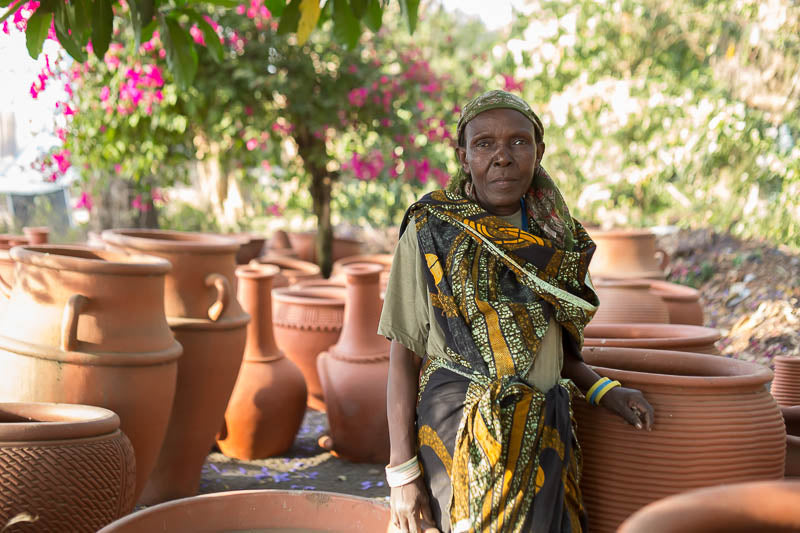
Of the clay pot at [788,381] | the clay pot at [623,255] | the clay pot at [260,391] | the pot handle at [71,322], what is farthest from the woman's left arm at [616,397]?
the clay pot at [623,255]

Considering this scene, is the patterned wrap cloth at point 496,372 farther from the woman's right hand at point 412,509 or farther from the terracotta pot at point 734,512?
the terracotta pot at point 734,512

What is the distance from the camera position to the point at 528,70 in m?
8.41

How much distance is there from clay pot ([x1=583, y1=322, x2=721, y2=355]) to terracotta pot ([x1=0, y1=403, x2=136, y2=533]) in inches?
59.0

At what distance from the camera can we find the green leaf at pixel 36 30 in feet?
8.36

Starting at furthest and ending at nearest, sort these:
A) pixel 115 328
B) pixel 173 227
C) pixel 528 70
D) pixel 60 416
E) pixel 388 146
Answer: pixel 173 227 < pixel 528 70 < pixel 388 146 < pixel 115 328 < pixel 60 416

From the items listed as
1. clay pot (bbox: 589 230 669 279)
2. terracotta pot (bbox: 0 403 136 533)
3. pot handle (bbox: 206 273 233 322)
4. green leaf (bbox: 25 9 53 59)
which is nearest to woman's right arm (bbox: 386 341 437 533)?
terracotta pot (bbox: 0 403 136 533)

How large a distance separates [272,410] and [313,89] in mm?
3159

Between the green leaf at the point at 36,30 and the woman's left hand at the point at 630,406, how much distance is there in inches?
79.4

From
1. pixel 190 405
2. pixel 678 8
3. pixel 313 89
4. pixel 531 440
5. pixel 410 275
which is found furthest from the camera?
pixel 678 8

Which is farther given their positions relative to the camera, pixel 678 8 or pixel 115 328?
pixel 678 8

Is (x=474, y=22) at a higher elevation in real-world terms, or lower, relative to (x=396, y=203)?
higher

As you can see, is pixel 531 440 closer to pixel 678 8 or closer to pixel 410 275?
pixel 410 275

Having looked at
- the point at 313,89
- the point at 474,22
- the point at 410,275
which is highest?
the point at 474,22

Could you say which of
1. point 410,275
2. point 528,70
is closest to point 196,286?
point 410,275
